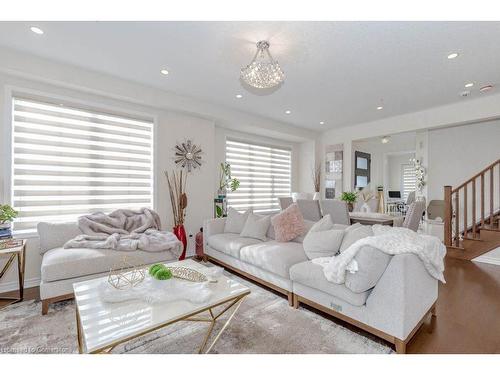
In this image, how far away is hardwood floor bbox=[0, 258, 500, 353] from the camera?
1.81 metres

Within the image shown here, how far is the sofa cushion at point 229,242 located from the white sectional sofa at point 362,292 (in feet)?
0.49

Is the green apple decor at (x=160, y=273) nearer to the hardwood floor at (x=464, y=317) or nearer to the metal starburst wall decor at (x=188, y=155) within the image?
the hardwood floor at (x=464, y=317)

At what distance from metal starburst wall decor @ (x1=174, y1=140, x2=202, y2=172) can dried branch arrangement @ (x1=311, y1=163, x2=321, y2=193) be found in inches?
130

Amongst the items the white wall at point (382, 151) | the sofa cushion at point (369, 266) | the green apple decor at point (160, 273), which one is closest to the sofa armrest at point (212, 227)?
the green apple decor at point (160, 273)

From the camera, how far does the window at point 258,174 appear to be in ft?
18.3

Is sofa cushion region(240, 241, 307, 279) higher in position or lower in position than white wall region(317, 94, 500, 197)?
lower

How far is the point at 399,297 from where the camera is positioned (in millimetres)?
1692

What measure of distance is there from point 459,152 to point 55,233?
717 cm

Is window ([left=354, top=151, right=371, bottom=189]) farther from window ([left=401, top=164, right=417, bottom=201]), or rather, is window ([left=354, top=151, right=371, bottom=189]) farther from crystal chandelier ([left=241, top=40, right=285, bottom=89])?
crystal chandelier ([left=241, top=40, right=285, bottom=89])

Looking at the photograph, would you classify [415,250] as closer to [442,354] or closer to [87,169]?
[442,354]

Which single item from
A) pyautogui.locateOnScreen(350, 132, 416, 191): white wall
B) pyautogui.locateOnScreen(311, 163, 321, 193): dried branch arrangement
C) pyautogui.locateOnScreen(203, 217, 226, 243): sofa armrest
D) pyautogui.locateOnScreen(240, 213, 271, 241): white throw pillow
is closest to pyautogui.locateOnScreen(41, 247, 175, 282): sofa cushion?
pyautogui.locateOnScreen(203, 217, 226, 243): sofa armrest

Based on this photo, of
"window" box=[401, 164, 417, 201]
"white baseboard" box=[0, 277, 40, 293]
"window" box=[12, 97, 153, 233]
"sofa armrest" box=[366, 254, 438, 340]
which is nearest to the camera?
"sofa armrest" box=[366, 254, 438, 340]

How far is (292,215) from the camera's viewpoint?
3348mm
